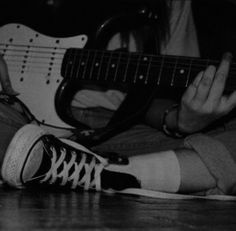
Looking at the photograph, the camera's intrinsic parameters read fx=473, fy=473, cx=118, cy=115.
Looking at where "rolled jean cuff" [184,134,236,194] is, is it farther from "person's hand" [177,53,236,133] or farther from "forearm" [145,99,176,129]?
"forearm" [145,99,176,129]

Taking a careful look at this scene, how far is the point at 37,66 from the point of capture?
133 cm

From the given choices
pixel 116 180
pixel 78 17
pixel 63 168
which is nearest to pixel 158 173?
pixel 116 180

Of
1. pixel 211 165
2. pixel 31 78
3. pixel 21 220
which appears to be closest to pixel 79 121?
pixel 31 78

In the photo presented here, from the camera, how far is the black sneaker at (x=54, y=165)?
0.90m

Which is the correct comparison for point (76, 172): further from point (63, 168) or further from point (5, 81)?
point (5, 81)

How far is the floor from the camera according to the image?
591 mm

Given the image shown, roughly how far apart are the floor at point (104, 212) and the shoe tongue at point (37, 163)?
0.04 m

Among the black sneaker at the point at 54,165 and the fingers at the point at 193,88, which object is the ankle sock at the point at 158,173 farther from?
the fingers at the point at 193,88

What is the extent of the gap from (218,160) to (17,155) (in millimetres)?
401

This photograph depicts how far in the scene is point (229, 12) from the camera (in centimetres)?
164

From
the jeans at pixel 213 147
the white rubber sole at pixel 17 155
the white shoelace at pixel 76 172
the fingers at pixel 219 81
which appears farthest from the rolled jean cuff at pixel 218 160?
the white rubber sole at pixel 17 155

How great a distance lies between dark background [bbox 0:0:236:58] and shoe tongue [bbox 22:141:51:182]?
497mm

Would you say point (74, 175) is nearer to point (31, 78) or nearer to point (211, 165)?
point (211, 165)

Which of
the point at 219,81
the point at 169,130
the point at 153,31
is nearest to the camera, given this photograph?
the point at 219,81
